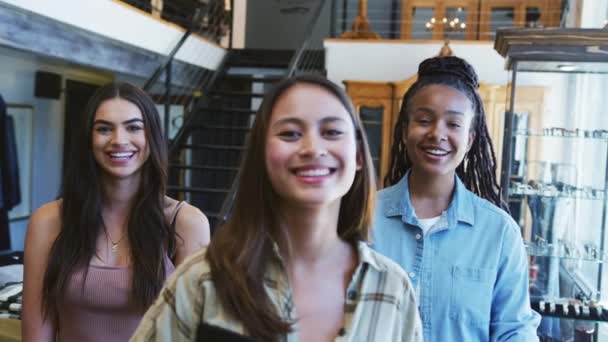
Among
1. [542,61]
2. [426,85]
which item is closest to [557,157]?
[542,61]

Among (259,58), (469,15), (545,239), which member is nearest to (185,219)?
(545,239)

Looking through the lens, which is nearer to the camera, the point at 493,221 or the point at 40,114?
the point at 493,221

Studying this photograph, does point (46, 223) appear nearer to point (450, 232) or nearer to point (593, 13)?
point (450, 232)

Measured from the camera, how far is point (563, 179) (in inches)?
132

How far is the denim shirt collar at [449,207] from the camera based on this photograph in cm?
149

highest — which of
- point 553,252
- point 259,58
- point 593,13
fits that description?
point 593,13

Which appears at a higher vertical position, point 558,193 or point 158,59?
point 158,59

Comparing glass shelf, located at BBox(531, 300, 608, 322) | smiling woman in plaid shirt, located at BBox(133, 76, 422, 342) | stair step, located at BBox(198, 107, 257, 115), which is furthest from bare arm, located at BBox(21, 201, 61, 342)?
stair step, located at BBox(198, 107, 257, 115)

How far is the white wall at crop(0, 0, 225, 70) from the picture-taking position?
3.96 metres

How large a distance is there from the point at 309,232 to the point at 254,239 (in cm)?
9

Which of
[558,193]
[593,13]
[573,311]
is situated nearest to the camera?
[573,311]

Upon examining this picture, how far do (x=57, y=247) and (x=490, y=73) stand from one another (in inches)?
206

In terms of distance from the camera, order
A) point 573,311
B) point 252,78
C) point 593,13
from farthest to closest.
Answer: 1. point 252,78
2. point 593,13
3. point 573,311

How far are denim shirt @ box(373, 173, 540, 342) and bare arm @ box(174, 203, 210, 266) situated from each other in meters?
0.57
